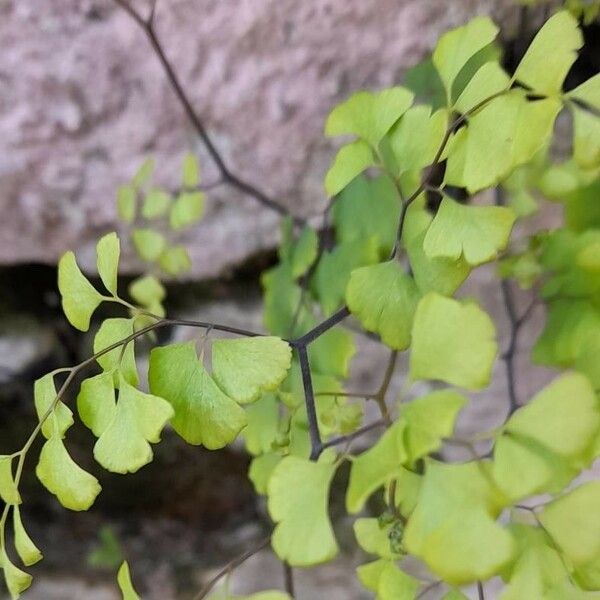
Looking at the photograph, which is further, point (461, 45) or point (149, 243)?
point (149, 243)

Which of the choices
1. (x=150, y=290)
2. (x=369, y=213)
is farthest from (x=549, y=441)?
(x=150, y=290)

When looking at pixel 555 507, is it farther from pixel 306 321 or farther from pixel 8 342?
pixel 8 342

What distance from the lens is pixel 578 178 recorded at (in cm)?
51

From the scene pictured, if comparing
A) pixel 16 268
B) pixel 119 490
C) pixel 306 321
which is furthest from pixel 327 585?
pixel 16 268

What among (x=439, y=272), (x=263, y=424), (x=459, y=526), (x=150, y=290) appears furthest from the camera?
(x=150, y=290)

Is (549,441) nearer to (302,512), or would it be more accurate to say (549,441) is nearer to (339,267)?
(302,512)

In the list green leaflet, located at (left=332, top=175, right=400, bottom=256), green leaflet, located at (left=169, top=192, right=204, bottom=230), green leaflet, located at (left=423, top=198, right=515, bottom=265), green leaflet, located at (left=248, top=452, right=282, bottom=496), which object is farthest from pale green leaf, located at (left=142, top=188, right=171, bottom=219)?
green leaflet, located at (left=423, top=198, right=515, bottom=265)

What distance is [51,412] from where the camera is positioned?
316 millimetres

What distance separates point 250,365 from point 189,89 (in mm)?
426

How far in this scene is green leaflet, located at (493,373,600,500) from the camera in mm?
224

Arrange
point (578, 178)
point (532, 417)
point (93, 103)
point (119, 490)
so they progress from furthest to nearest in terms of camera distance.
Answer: point (119, 490) → point (93, 103) → point (578, 178) → point (532, 417)

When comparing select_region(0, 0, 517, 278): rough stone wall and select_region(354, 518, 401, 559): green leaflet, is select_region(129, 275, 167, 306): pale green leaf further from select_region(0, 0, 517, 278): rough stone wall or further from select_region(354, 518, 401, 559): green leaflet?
select_region(354, 518, 401, 559): green leaflet

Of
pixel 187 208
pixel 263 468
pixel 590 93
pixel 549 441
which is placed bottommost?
pixel 263 468

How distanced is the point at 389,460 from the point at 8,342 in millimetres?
677
